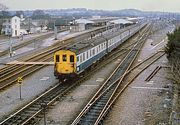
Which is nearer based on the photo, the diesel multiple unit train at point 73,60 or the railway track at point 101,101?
the railway track at point 101,101

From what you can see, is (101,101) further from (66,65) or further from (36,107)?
(66,65)

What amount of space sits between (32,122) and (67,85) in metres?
8.55

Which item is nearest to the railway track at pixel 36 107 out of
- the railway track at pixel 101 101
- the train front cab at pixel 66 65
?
the train front cab at pixel 66 65

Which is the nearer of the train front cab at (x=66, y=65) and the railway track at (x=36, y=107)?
the railway track at (x=36, y=107)

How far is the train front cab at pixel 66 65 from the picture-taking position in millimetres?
26516

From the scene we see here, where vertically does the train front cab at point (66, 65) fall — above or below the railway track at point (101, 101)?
above

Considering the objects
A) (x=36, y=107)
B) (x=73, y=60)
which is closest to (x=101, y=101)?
(x=36, y=107)

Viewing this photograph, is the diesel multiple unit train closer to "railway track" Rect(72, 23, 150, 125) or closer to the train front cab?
the train front cab

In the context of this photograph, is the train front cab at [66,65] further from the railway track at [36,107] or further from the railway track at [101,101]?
the railway track at [101,101]

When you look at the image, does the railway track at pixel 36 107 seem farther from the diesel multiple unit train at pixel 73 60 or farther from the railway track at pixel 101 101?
the railway track at pixel 101 101

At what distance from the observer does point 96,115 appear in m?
19.2

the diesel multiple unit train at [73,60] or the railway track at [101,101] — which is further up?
the diesel multiple unit train at [73,60]

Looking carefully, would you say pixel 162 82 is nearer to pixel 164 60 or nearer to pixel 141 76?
pixel 141 76

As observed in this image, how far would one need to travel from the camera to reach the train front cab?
87.0ft
